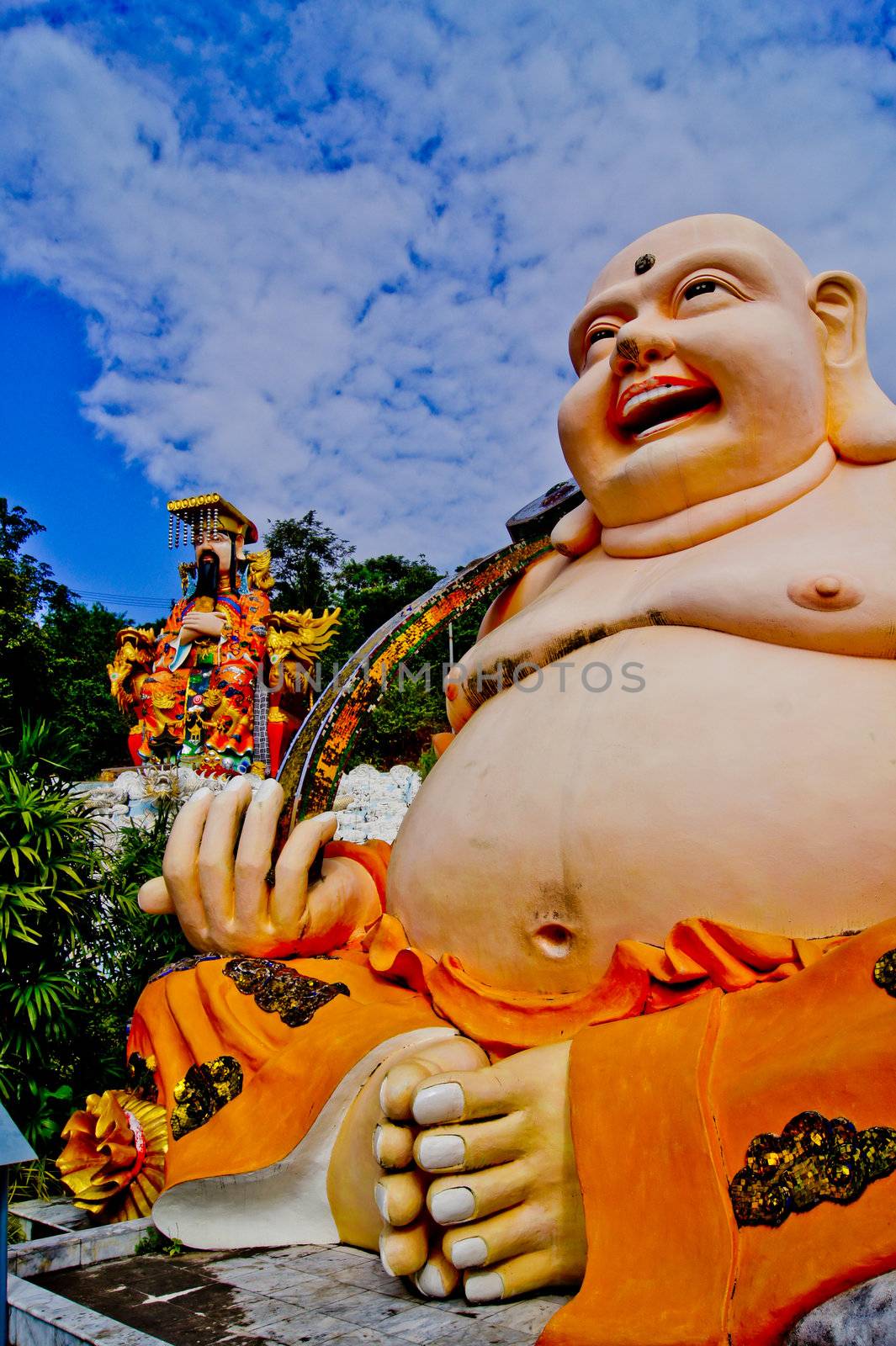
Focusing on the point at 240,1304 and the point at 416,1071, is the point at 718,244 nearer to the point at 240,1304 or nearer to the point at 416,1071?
the point at 416,1071

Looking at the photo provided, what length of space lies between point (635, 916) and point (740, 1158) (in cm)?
61

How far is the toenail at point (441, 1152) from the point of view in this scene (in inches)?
75.0

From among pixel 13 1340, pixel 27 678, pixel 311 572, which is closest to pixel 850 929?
pixel 13 1340

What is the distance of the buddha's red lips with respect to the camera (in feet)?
9.35

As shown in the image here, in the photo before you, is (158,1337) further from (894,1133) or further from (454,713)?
(454,713)

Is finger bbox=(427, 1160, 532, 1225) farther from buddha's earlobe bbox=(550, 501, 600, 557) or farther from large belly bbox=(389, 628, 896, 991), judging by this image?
buddha's earlobe bbox=(550, 501, 600, 557)

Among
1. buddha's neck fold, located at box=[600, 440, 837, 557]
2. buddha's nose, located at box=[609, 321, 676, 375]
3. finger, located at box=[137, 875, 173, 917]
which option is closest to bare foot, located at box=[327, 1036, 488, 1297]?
finger, located at box=[137, 875, 173, 917]

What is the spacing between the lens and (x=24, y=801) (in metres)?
3.57

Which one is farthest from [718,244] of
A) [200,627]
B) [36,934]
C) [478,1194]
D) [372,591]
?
[372,591]

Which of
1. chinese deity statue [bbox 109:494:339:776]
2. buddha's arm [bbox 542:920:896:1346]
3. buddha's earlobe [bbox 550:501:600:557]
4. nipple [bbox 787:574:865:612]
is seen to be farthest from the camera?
chinese deity statue [bbox 109:494:339:776]

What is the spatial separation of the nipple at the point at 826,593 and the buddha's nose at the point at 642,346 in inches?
32.5

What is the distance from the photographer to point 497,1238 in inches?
76.5

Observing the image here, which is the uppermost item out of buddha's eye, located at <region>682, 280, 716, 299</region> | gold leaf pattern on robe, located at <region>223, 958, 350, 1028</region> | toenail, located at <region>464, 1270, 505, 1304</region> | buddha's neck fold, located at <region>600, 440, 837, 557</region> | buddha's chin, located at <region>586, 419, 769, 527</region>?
buddha's eye, located at <region>682, 280, 716, 299</region>

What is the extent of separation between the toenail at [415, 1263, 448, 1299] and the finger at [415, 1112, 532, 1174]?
0.23m
